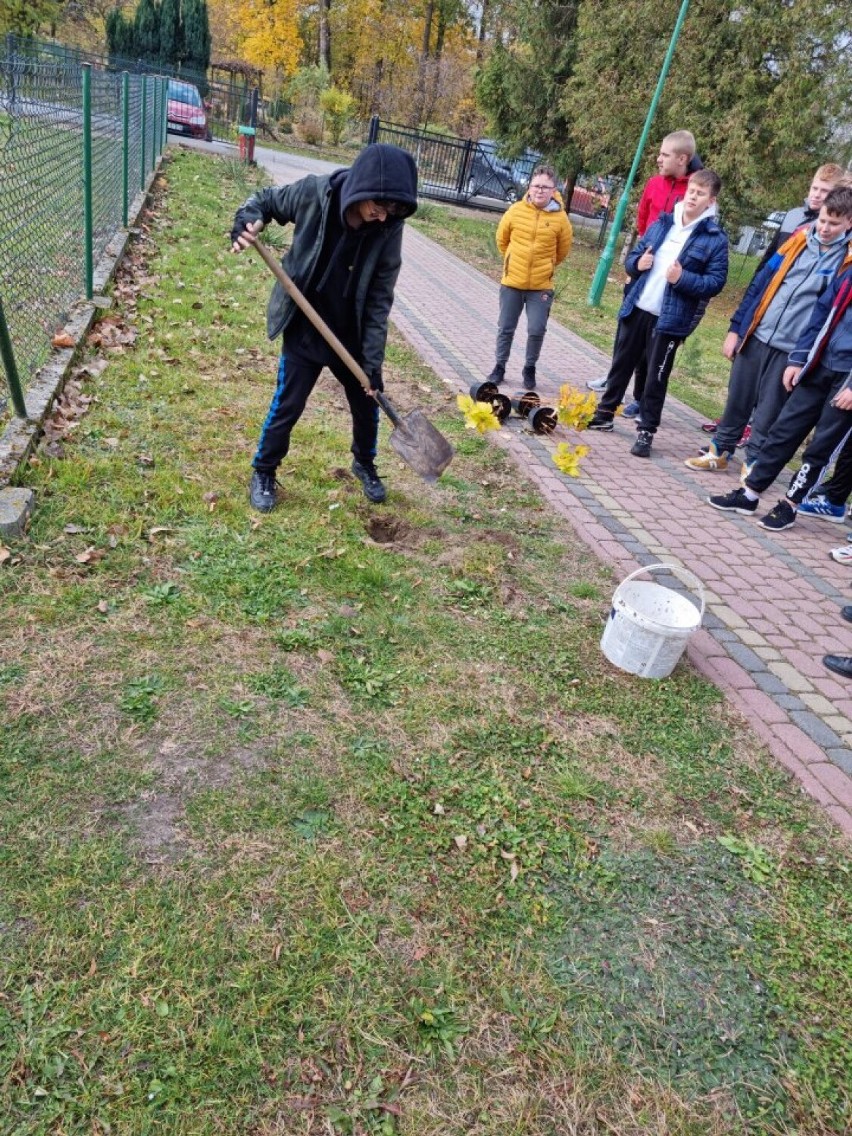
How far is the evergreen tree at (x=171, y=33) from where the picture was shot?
31078mm

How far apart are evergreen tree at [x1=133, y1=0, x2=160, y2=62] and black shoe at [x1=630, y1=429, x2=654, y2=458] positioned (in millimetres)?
35037

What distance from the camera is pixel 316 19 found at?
1527 inches

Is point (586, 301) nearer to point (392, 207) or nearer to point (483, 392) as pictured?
point (483, 392)

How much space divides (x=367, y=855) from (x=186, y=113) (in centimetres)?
2507

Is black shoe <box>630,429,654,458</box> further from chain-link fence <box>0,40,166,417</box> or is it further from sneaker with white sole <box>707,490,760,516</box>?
chain-link fence <box>0,40,166,417</box>

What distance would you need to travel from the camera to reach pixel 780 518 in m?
5.26

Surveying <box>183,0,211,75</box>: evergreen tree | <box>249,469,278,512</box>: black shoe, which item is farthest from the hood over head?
<box>183,0,211,75</box>: evergreen tree

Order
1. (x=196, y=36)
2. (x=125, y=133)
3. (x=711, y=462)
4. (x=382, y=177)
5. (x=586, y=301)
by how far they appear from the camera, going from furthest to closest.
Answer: (x=196, y=36) → (x=586, y=301) → (x=125, y=133) → (x=711, y=462) → (x=382, y=177)

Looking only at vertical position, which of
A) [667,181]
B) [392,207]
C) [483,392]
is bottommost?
[483,392]

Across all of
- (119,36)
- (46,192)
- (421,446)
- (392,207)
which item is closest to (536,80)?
(46,192)

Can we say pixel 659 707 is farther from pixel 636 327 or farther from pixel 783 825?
pixel 636 327

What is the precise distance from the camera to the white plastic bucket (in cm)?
327

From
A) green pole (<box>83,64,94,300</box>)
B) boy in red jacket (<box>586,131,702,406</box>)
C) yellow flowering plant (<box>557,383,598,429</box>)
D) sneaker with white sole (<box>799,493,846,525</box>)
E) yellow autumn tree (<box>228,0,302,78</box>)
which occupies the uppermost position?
yellow autumn tree (<box>228,0,302,78</box>)

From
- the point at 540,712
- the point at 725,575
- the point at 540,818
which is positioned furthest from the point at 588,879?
the point at 725,575
